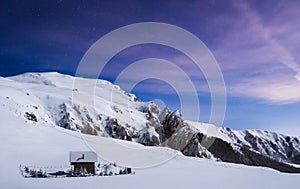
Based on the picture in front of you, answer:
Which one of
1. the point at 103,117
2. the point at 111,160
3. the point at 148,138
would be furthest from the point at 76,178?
the point at 103,117

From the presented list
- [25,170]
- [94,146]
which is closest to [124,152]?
[94,146]

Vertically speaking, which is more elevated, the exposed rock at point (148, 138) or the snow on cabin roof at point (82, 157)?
the exposed rock at point (148, 138)

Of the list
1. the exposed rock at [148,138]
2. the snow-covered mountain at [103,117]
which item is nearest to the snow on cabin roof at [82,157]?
the snow-covered mountain at [103,117]

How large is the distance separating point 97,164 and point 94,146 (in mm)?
6799

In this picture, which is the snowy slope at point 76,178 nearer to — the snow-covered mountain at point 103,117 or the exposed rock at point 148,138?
the snow-covered mountain at point 103,117

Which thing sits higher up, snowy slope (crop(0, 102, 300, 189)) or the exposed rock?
the exposed rock

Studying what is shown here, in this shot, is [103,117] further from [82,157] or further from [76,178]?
[76,178]

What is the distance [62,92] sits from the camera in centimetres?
9400

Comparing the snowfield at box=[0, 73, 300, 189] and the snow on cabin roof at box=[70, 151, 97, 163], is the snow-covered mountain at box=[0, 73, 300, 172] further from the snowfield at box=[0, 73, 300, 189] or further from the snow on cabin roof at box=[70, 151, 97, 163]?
the snow on cabin roof at box=[70, 151, 97, 163]

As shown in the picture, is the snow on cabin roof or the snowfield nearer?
the snowfield

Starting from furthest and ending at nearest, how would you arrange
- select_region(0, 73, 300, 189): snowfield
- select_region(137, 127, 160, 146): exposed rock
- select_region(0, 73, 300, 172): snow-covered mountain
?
1. select_region(137, 127, 160, 146): exposed rock
2. select_region(0, 73, 300, 172): snow-covered mountain
3. select_region(0, 73, 300, 189): snowfield

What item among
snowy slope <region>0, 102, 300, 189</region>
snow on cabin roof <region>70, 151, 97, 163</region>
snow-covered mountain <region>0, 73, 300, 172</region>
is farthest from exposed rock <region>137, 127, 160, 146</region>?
snow on cabin roof <region>70, 151, 97, 163</region>

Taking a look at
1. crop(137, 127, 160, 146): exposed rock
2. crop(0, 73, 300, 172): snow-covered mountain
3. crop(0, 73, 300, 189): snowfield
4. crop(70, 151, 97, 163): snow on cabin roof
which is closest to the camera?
crop(0, 73, 300, 189): snowfield

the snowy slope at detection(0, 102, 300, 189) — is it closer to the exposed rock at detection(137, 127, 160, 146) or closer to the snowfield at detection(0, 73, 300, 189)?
the snowfield at detection(0, 73, 300, 189)
